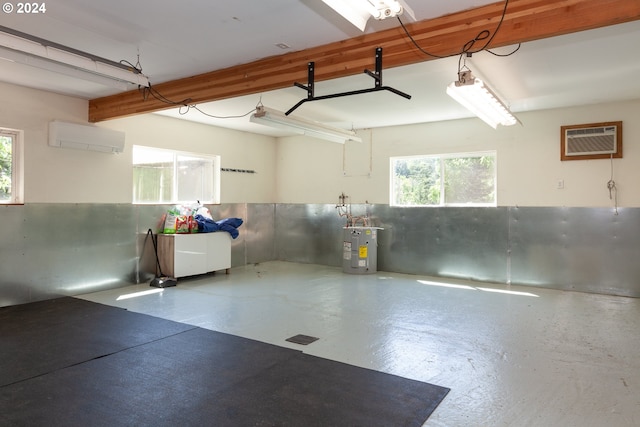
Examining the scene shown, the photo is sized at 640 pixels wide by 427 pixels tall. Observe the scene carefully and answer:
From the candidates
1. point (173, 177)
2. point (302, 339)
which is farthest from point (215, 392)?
point (173, 177)

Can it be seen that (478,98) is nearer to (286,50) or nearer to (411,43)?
(411,43)

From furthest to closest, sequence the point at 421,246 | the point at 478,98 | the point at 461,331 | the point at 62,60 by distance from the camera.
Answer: the point at 421,246, the point at 478,98, the point at 461,331, the point at 62,60

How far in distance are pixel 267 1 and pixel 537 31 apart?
1830mm

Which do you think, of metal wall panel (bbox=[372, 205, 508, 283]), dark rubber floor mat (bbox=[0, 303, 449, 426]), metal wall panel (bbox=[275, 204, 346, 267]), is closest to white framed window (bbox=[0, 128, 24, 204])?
dark rubber floor mat (bbox=[0, 303, 449, 426])

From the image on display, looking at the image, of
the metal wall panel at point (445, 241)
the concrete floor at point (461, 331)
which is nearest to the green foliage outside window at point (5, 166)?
the concrete floor at point (461, 331)

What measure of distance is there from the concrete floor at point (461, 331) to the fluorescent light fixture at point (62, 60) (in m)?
2.50

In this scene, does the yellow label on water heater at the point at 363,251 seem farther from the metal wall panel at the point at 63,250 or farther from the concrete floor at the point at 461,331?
the metal wall panel at the point at 63,250

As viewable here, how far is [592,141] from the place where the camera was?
5559 millimetres

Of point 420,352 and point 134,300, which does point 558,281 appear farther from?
point 134,300

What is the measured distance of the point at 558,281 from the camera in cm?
587

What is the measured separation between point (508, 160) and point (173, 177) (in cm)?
544

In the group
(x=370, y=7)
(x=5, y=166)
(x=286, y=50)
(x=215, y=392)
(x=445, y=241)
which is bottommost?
(x=215, y=392)

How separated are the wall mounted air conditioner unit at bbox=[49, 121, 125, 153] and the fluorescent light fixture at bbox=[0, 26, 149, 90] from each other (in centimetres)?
148

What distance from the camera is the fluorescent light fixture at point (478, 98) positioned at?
3.54 metres
